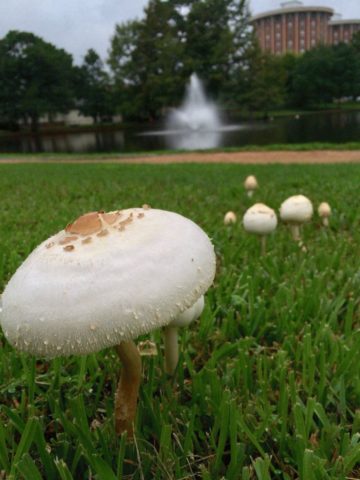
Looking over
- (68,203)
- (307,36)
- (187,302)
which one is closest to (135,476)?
(187,302)

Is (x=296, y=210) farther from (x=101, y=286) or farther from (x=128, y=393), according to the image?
(x=101, y=286)

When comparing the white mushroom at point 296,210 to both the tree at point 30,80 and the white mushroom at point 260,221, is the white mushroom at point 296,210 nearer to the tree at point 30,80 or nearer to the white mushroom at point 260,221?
the white mushroom at point 260,221

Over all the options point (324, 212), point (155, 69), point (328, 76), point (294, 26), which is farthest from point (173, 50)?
point (294, 26)

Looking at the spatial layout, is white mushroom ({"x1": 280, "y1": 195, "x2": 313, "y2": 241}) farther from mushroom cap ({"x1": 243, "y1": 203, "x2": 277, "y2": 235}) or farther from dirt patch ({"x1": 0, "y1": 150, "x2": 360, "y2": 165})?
dirt patch ({"x1": 0, "y1": 150, "x2": 360, "y2": 165})

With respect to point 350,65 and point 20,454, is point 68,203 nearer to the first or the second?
point 20,454

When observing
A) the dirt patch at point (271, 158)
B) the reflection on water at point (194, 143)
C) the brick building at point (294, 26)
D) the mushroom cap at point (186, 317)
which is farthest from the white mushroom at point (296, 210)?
the brick building at point (294, 26)
